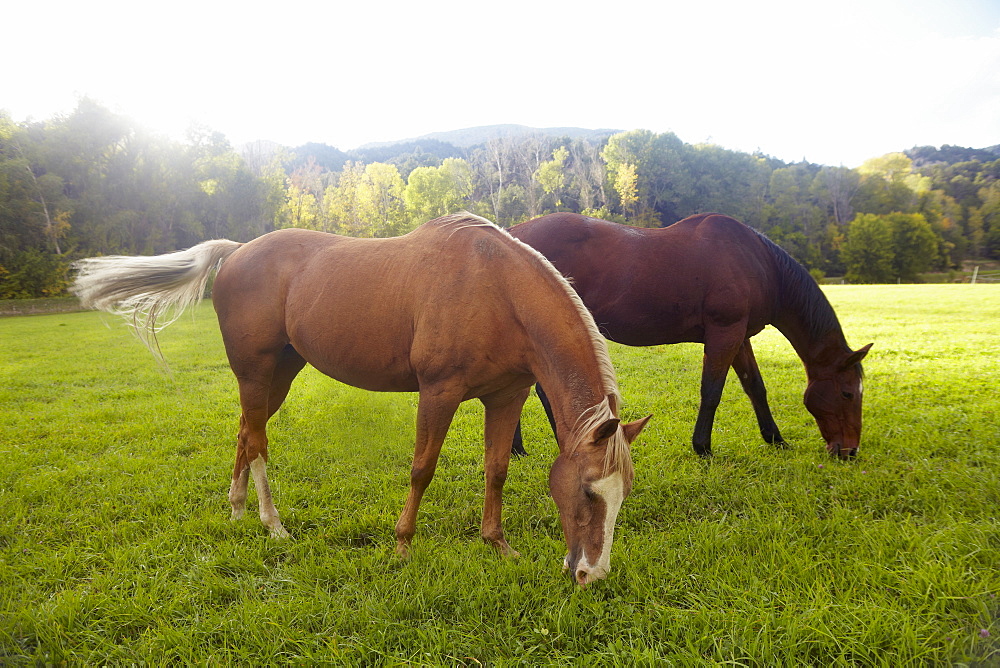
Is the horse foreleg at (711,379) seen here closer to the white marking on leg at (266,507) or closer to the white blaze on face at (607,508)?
the white blaze on face at (607,508)

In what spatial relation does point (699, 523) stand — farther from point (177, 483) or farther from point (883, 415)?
point (177, 483)

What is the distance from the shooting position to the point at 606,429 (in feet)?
7.06

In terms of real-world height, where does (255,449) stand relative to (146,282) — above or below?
below

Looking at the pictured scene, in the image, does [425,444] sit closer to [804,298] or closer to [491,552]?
[491,552]

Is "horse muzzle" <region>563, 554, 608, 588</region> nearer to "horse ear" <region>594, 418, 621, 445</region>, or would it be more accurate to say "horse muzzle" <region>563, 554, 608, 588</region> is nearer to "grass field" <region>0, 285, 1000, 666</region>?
"grass field" <region>0, 285, 1000, 666</region>

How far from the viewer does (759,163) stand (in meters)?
57.7

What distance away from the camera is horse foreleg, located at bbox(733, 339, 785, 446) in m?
4.69

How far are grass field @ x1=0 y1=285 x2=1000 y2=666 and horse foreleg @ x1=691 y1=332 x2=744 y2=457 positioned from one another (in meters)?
0.25

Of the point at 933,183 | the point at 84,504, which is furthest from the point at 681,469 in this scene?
the point at 933,183

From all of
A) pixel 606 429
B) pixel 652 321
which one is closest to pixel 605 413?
pixel 606 429

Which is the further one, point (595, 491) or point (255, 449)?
point (255, 449)

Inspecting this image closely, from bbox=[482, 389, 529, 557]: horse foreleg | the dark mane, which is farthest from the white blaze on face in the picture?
the dark mane

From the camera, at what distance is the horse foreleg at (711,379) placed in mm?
4332

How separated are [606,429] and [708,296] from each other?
2732mm
